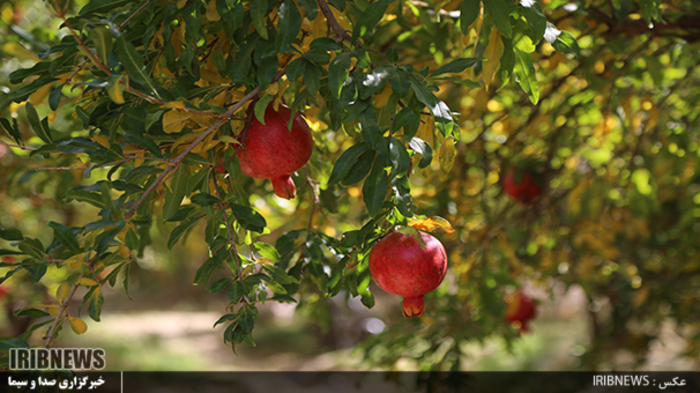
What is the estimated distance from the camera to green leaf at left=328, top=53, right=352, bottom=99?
0.75 meters

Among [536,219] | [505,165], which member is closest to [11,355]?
[505,165]

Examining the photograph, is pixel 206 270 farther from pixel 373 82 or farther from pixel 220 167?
pixel 373 82

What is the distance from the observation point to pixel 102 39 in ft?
2.25

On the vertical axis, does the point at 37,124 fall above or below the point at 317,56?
below

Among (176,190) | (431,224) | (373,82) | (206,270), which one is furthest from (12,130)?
(431,224)

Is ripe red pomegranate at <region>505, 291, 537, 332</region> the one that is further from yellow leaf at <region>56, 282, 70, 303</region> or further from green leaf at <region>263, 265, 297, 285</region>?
yellow leaf at <region>56, 282, 70, 303</region>

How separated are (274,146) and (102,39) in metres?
0.31

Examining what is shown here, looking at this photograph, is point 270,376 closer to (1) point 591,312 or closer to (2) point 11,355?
(1) point 591,312

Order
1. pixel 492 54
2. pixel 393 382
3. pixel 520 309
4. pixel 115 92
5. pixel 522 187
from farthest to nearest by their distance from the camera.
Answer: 1. pixel 393 382
2. pixel 520 309
3. pixel 522 187
4. pixel 492 54
5. pixel 115 92

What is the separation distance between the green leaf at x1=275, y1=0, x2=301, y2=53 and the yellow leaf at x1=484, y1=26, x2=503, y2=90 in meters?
0.44

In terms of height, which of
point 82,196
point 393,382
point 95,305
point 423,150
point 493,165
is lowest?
point 393,382

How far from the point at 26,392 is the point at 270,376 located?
21.2 ft

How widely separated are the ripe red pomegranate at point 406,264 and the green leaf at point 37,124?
64 centimetres

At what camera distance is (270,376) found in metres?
6.93
